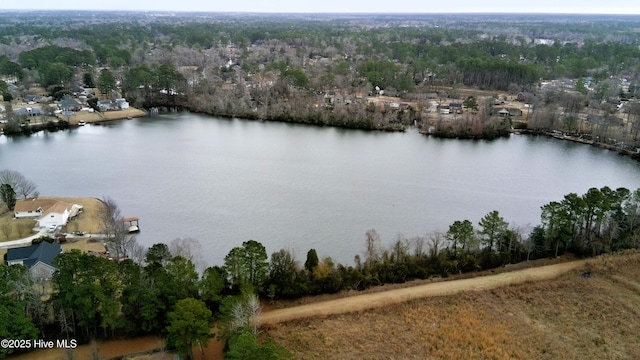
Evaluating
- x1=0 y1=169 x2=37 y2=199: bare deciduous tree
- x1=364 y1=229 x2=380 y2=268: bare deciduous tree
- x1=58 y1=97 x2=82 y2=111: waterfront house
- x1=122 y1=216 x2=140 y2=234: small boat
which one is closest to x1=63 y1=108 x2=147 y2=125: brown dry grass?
x1=58 y1=97 x2=82 y2=111: waterfront house

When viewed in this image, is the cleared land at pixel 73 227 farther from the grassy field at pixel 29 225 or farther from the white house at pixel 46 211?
the white house at pixel 46 211

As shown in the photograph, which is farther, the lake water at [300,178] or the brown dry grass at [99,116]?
the brown dry grass at [99,116]

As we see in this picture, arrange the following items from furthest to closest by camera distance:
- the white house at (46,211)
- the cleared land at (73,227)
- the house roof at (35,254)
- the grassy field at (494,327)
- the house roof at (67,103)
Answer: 1. the house roof at (67,103)
2. the white house at (46,211)
3. the cleared land at (73,227)
4. the house roof at (35,254)
5. the grassy field at (494,327)

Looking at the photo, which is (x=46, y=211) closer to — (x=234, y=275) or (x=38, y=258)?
(x=38, y=258)

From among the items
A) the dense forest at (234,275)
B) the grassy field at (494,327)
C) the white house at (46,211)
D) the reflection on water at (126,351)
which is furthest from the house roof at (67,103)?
the grassy field at (494,327)

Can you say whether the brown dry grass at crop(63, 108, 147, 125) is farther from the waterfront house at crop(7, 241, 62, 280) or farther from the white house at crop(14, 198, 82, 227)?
the waterfront house at crop(7, 241, 62, 280)

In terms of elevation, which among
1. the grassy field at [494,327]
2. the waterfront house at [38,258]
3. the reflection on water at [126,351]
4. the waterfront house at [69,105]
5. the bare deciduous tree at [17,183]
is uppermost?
the waterfront house at [69,105]

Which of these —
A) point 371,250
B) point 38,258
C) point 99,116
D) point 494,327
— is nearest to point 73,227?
point 38,258
